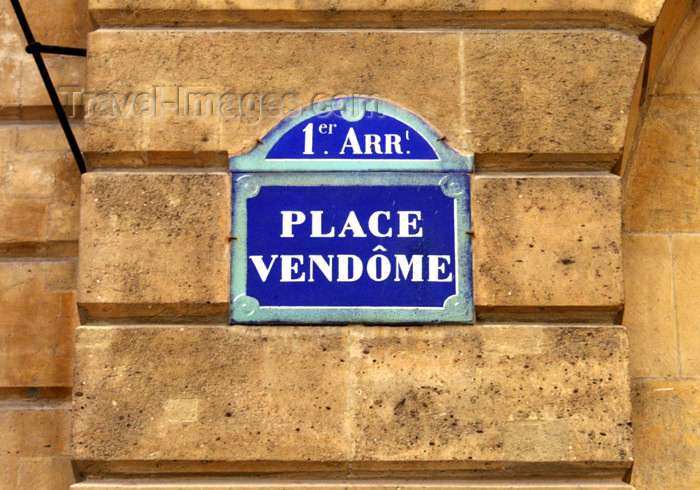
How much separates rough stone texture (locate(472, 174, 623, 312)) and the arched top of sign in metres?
0.26

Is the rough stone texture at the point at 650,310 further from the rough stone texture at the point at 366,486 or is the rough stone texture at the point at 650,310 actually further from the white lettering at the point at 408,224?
the white lettering at the point at 408,224

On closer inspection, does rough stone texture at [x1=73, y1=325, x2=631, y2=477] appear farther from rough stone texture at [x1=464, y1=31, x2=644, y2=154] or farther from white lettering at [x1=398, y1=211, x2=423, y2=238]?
rough stone texture at [x1=464, y1=31, x2=644, y2=154]

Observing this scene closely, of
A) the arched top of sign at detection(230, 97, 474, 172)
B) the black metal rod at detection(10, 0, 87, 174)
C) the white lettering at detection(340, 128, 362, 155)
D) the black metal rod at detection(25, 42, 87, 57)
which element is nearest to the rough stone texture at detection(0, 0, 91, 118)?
the black metal rod at detection(25, 42, 87, 57)

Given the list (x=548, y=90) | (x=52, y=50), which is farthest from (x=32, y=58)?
(x=548, y=90)

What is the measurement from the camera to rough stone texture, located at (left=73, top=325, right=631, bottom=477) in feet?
11.2

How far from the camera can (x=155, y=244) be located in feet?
11.9

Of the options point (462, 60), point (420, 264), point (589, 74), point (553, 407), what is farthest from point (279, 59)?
point (553, 407)

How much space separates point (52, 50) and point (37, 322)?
1.35m

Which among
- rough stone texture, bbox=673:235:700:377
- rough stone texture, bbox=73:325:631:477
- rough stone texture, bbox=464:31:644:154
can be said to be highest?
rough stone texture, bbox=464:31:644:154

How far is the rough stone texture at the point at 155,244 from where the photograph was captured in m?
3.57

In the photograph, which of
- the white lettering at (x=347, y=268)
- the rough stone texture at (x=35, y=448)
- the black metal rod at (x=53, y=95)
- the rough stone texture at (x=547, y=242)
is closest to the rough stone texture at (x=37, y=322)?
the rough stone texture at (x=35, y=448)

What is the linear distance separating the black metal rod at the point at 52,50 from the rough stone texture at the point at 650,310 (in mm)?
2938

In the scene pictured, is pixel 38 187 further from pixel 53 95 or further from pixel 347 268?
pixel 347 268

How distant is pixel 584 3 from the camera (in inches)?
152
